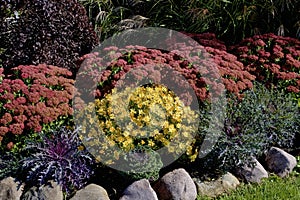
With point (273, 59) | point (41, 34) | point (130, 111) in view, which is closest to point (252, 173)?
point (130, 111)

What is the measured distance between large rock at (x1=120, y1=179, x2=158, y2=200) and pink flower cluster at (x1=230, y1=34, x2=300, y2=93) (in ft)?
7.04

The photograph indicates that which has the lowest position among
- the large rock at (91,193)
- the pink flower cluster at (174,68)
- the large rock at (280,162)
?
the large rock at (280,162)

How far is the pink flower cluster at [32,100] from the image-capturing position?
13.2ft

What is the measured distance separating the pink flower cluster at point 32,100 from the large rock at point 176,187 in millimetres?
1016

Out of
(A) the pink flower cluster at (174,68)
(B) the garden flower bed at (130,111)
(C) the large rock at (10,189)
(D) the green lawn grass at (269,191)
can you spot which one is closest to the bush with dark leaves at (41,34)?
(B) the garden flower bed at (130,111)

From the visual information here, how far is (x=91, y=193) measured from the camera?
3797 millimetres

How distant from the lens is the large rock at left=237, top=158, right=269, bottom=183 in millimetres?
4418

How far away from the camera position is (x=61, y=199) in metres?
3.71

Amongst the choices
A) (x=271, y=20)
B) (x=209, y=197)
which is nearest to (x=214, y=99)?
(x=209, y=197)

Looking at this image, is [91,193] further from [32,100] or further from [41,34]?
[41,34]

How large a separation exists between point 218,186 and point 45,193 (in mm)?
1533

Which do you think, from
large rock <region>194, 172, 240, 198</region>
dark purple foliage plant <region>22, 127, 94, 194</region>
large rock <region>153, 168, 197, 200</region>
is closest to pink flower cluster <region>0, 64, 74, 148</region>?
dark purple foliage plant <region>22, 127, 94, 194</region>

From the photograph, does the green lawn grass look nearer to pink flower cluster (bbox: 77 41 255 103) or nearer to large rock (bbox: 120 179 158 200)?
large rock (bbox: 120 179 158 200)

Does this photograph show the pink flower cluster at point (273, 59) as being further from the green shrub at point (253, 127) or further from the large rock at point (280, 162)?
the large rock at point (280, 162)
